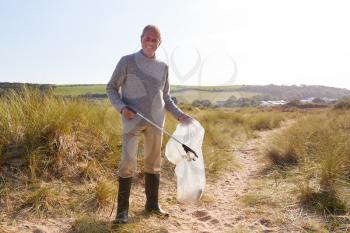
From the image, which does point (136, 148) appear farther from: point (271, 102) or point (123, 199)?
point (271, 102)

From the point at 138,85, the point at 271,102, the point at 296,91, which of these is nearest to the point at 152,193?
the point at 138,85

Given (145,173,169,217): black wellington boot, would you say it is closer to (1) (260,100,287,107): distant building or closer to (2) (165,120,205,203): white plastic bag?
(2) (165,120,205,203): white plastic bag

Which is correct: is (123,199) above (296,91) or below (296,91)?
below

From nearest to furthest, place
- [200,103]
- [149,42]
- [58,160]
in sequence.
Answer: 1. [149,42]
2. [58,160]
3. [200,103]

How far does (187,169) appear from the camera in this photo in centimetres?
349

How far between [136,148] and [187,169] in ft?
1.73

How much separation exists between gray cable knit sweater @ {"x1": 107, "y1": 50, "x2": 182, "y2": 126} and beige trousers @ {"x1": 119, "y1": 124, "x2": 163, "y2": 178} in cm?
10

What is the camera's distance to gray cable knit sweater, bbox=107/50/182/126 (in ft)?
10.9

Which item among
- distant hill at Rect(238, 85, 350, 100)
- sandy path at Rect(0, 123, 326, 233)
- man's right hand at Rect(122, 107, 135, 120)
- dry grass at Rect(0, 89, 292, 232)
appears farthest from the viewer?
distant hill at Rect(238, 85, 350, 100)

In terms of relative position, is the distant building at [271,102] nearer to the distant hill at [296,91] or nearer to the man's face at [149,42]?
the distant hill at [296,91]

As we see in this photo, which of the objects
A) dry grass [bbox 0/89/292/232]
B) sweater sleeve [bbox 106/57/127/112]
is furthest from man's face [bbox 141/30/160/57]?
dry grass [bbox 0/89/292/232]

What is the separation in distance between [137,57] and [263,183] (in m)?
2.53

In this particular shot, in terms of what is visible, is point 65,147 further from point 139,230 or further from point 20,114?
point 139,230

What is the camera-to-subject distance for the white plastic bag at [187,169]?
3.47m
